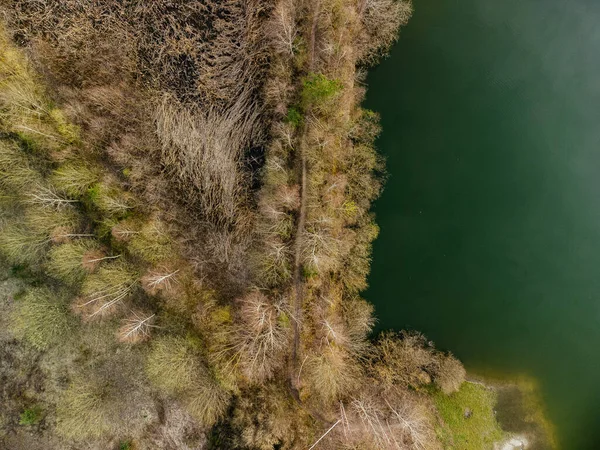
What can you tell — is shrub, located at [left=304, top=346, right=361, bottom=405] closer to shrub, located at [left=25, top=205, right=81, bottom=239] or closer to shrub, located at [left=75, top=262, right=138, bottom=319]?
shrub, located at [left=75, top=262, right=138, bottom=319]

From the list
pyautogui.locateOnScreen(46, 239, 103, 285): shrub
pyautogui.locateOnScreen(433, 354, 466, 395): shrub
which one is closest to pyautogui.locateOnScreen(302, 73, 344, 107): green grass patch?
pyautogui.locateOnScreen(46, 239, 103, 285): shrub

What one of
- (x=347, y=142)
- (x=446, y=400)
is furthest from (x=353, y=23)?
(x=446, y=400)

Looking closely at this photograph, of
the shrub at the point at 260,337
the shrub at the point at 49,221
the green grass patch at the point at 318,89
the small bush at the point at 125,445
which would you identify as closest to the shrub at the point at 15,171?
the shrub at the point at 49,221

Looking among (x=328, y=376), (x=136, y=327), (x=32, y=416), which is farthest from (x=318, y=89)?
(x=32, y=416)

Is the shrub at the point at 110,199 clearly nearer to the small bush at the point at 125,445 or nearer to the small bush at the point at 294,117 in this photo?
the small bush at the point at 294,117

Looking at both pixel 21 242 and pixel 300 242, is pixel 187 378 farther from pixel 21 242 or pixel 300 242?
pixel 21 242
